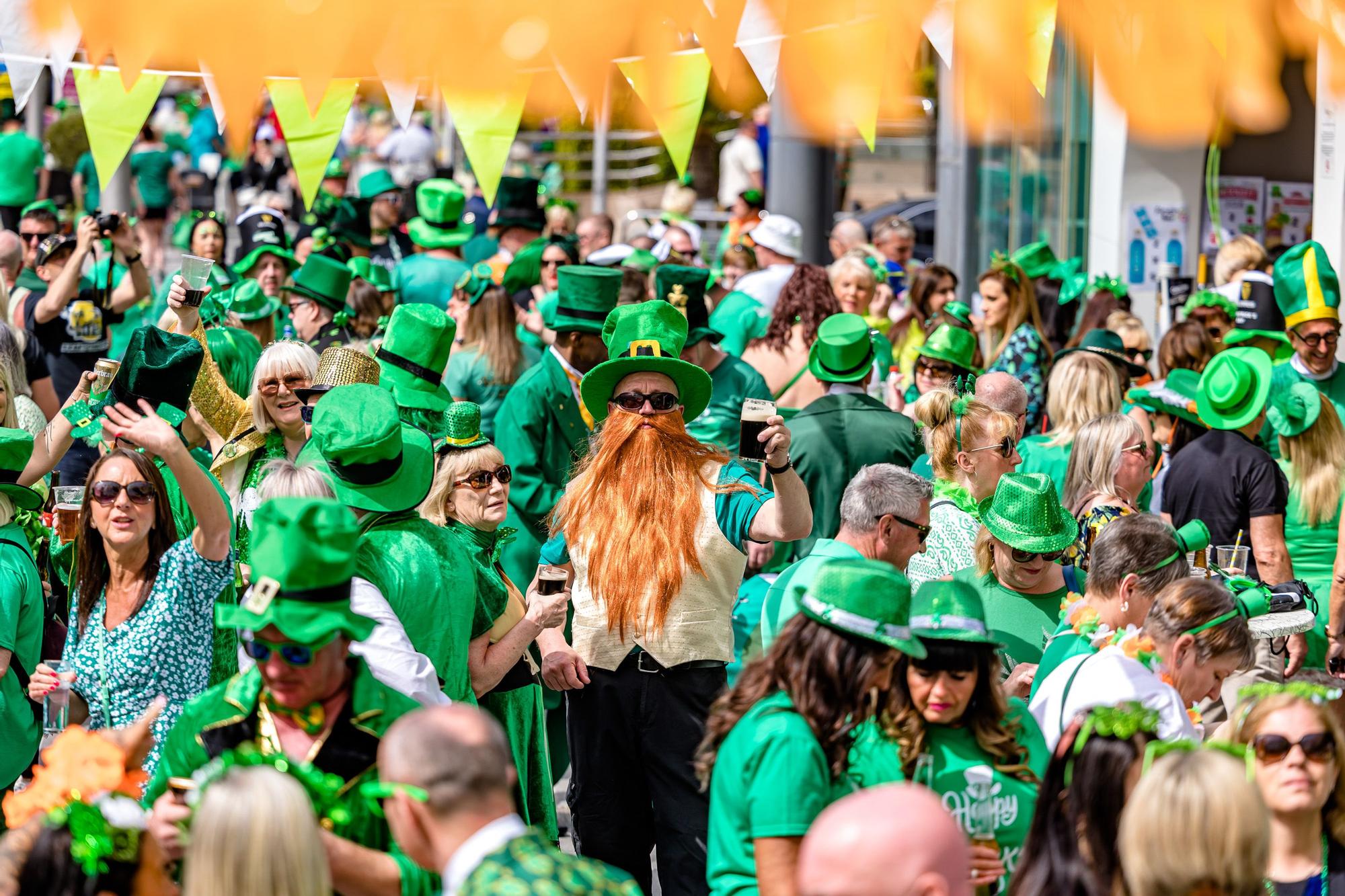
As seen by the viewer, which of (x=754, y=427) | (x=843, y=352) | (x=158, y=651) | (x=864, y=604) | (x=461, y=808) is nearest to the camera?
(x=461, y=808)

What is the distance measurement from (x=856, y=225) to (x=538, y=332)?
3860 mm

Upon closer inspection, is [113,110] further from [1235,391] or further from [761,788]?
[1235,391]

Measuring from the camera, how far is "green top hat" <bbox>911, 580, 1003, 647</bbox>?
365cm

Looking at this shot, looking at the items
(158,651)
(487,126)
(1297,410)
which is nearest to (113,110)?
(487,126)

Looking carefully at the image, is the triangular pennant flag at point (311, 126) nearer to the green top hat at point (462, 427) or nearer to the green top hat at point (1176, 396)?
the green top hat at point (462, 427)

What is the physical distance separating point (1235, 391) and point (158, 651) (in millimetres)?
4366

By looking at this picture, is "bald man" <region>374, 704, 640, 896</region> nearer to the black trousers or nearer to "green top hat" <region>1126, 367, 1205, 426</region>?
the black trousers

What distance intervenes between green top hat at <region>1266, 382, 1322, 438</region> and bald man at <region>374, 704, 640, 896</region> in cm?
479

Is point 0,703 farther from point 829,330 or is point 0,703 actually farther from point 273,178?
point 273,178

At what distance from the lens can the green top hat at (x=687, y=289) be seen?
303 inches

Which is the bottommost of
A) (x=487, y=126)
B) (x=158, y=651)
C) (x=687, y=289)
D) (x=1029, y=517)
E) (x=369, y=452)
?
(x=158, y=651)

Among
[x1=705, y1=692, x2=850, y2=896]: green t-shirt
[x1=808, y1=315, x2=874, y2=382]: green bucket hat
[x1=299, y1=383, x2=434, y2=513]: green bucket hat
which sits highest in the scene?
[x1=808, y1=315, x2=874, y2=382]: green bucket hat

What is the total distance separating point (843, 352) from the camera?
698 cm

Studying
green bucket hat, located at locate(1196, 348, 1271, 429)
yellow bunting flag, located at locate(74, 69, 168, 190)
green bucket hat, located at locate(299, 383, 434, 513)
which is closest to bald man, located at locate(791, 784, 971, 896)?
green bucket hat, located at locate(299, 383, 434, 513)
